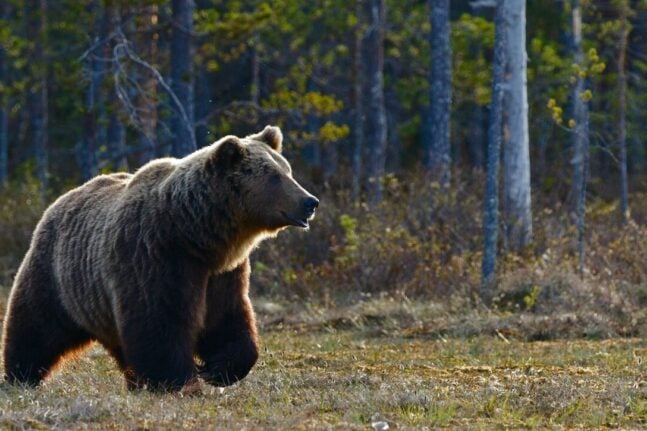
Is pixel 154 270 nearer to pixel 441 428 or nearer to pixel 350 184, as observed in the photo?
pixel 441 428

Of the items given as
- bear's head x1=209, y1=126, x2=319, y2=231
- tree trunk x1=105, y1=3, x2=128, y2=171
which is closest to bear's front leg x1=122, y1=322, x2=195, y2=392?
bear's head x1=209, y1=126, x2=319, y2=231

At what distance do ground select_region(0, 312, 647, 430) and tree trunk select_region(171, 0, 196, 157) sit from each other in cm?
652

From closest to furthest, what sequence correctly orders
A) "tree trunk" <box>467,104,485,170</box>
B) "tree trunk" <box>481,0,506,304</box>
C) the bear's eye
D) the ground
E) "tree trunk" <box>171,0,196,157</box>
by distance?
the ground
the bear's eye
"tree trunk" <box>481,0,506,304</box>
"tree trunk" <box>171,0,196,157</box>
"tree trunk" <box>467,104,485,170</box>

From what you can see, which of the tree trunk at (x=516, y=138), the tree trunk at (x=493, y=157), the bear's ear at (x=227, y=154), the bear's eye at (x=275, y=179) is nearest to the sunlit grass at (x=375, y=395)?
the bear's eye at (x=275, y=179)

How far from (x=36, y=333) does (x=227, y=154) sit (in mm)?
1856

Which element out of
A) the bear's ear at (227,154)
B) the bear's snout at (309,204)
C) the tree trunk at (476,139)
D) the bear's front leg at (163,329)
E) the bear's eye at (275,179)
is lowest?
the tree trunk at (476,139)

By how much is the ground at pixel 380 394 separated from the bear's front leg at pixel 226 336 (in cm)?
16

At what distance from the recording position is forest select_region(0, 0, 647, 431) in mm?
6984

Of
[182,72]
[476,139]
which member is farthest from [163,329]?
[476,139]

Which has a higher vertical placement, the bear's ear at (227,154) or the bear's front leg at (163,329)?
the bear's ear at (227,154)

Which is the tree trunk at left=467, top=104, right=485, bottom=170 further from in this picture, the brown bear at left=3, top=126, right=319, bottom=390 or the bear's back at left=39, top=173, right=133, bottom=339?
the brown bear at left=3, top=126, right=319, bottom=390

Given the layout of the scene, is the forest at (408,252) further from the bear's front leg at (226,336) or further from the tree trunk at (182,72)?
the bear's front leg at (226,336)

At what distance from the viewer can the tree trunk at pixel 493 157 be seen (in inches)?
501

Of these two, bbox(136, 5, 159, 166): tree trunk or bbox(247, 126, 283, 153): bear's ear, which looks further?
bbox(136, 5, 159, 166): tree trunk
